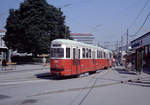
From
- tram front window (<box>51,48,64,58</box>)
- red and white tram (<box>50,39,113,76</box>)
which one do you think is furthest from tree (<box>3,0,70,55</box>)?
tram front window (<box>51,48,64,58</box>)

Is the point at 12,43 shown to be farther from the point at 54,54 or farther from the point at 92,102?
the point at 92,102

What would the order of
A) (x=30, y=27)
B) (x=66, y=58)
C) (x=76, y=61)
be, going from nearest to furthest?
(x=66, y=58), (x=76, y=61), (x=30, y=27)

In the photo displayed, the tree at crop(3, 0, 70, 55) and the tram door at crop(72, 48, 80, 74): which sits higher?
the tree at crop(3, 0, 70, 55)

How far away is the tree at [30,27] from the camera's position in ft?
128

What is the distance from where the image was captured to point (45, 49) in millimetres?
42094

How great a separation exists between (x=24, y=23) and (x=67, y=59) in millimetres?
26305

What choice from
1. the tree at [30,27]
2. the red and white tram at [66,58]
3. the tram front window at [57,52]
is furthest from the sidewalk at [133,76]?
the tree at [30,27]

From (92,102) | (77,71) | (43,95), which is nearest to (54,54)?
(77,71)

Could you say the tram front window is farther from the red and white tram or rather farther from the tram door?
the tram door

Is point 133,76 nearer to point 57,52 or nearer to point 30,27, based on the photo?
point 57,52

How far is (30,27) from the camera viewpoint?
38.5 m

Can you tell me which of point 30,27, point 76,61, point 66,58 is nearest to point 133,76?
point 76,61

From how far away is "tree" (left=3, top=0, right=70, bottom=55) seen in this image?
38.9m

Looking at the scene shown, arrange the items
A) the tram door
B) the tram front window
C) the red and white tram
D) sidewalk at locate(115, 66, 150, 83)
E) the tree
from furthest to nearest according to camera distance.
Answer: the tree < sidewalk at locate(115, 66, 150, 83) < the tram door < the tram front window < the red and white tram
